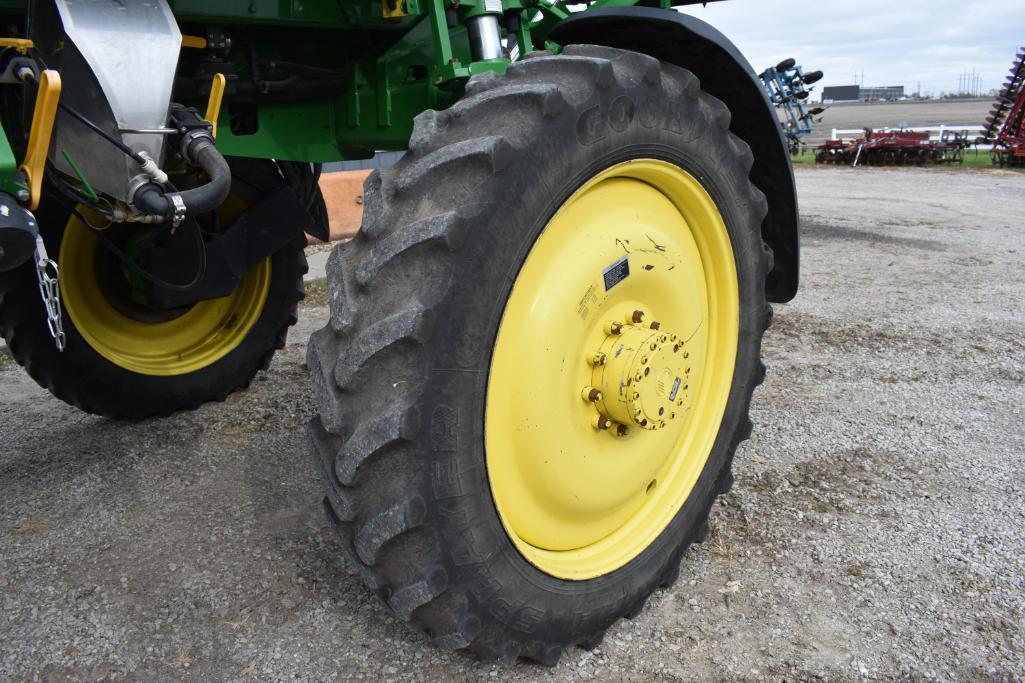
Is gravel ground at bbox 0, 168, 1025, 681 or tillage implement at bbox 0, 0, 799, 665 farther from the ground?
tillage implement at bbox 0, 0, 799, 665

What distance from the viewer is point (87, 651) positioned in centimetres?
208

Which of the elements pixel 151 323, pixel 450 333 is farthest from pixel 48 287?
pixel 151 323

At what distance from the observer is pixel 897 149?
17.7 metres

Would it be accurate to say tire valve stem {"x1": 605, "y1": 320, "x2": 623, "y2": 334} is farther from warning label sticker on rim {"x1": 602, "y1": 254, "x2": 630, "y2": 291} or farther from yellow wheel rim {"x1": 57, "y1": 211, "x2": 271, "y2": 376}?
yellow wheel rim {"x1": 57, "y1": 211, "x2": 271, "y2": 376}

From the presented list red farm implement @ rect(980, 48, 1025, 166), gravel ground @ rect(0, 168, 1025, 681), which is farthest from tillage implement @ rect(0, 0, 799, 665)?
red farm implement @ rect(980, 48, 1025, 166)

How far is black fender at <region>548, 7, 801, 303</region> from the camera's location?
205cm

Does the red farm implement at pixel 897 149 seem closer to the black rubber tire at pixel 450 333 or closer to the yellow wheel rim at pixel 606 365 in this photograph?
the yellow wheel rim at pixel 606 365

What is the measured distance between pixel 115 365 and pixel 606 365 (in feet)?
7.01

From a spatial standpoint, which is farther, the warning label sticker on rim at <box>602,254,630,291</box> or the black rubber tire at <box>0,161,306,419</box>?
the black rubber tire at <box>0,161,306,419</box>

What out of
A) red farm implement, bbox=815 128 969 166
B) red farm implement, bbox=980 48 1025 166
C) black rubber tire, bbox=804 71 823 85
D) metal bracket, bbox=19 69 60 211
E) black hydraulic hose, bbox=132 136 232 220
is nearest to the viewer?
metal bracket, bbox=19 69 60 211

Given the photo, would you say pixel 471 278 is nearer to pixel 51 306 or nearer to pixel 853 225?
pixel 51 306

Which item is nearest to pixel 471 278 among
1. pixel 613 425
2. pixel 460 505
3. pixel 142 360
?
pixel 460 505

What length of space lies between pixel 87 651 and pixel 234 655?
359mm

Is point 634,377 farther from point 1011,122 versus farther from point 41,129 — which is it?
point 1011,122
